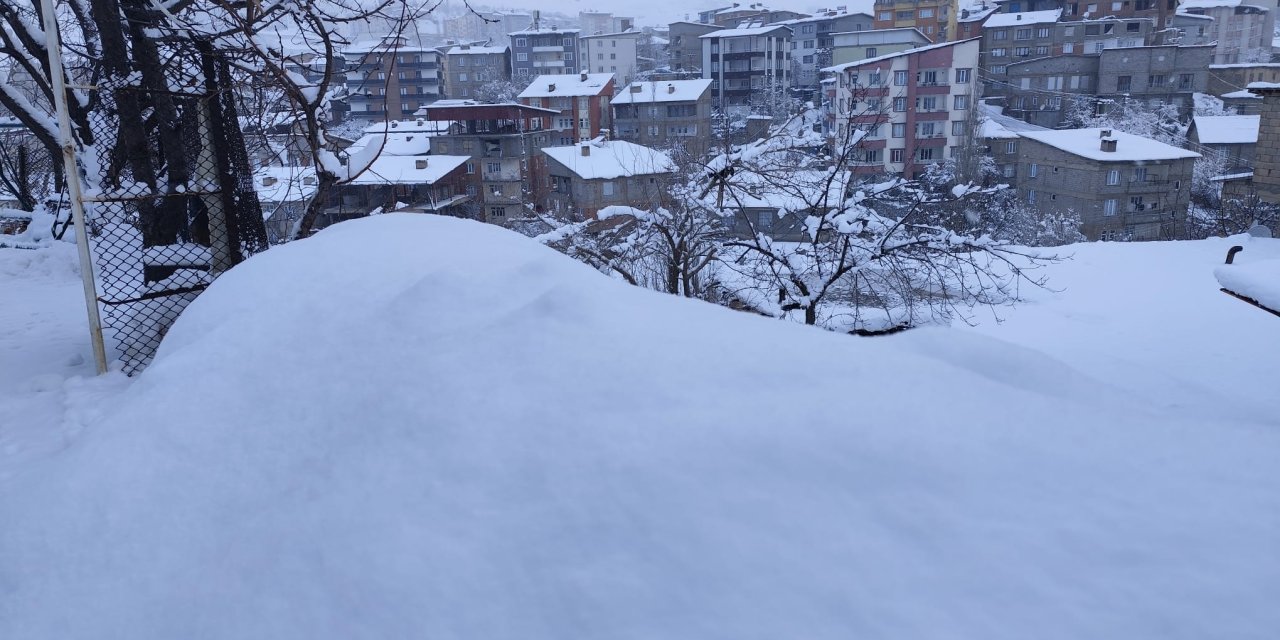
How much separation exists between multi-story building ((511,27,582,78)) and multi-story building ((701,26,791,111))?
22.2 metres

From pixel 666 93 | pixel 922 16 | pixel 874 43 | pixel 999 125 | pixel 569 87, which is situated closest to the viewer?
pixel 999 125

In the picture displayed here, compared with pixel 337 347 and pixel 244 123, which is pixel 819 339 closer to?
pixel 337 347

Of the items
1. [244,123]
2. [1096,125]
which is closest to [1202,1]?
[1096,125]

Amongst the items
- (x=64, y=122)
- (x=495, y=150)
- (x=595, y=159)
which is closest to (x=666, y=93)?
(x=495, y=150)

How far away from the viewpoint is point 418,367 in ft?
8.19

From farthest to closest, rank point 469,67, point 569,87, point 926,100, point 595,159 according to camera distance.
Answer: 1. point 469,67
2. point 569,87
3. point 926,100
4. point 595,159

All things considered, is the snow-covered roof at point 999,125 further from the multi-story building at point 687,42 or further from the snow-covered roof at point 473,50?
the snow-covered roof at point 473,50

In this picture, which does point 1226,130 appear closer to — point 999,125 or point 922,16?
point 999,125

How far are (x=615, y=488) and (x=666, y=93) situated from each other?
44109 millimetres

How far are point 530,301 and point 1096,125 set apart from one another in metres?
45.4

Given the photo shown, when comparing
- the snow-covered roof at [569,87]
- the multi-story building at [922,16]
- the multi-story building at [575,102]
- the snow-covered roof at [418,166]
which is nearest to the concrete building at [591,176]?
the snow-covered roof at [418,166]

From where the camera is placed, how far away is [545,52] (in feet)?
242

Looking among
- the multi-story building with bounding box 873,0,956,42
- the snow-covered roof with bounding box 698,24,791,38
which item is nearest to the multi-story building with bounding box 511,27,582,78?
the snow-covered roof with bounding box 698,24,791,38

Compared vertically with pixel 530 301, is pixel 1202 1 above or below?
above
